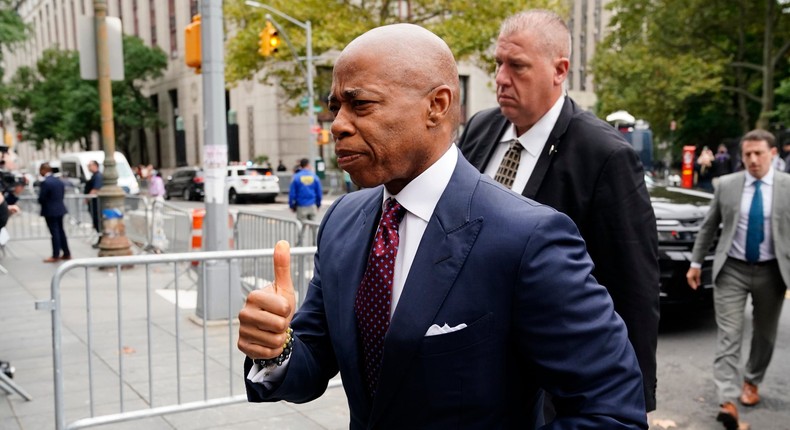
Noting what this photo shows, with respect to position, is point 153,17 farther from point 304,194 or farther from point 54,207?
point 54,207

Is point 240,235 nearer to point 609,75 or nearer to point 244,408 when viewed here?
point 244,408

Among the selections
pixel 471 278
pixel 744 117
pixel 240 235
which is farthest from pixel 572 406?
pixel 744 117

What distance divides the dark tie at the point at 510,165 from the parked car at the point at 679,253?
428 cm

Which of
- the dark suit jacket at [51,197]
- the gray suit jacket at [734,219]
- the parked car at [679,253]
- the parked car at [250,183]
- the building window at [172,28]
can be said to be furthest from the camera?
the building window at [172,28]

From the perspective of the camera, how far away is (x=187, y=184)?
33969 millimetres

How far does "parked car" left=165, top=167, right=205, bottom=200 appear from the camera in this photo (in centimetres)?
3325

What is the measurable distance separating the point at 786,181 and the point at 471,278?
454 centimetres

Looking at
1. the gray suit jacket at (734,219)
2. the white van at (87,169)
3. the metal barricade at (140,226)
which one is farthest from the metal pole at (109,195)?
the white van at (87,169)

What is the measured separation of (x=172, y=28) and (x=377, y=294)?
5387cm

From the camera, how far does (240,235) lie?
905cm

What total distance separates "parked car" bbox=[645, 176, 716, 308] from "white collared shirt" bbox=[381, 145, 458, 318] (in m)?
5.49

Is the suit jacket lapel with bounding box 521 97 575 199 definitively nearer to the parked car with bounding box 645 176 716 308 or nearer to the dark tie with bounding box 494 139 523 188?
the dark tie with bounding box 494 139 523 188

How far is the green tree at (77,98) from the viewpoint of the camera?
166ft

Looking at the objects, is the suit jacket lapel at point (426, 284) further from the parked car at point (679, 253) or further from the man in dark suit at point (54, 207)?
the man in dark suit at point (54, 207)
